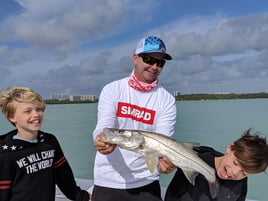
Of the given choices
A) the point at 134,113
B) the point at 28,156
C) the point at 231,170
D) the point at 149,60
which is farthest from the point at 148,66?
the point at 28,156

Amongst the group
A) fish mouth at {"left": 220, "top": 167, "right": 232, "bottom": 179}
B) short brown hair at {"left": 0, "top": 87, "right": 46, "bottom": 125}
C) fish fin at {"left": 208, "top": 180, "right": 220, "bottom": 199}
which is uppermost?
short brown hair at {"left": 0, "top": 87, "right": 46, "bottom": 125}

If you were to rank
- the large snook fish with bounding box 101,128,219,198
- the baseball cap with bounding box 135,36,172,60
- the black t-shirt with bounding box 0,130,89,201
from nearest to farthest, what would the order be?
the large snook fish with bounding box 101,128,219,198, the black t-shirt with bounding box 0,130,89,201, the baseball cap with bounding box 135,36,172,60

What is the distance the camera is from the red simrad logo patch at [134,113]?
2268 millimetres

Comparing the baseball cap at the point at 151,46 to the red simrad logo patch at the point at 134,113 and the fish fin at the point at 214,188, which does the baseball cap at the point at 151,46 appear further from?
the fish fin at the point at 214,188

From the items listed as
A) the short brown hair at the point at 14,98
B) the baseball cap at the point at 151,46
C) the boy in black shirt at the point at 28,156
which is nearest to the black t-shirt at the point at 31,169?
the boy in black shirt at the point at 28,156

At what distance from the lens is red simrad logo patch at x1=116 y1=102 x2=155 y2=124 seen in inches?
89.3

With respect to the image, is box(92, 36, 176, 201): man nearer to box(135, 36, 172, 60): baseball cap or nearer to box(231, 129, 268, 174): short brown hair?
box(135, 36, 172, 60): baseball cap

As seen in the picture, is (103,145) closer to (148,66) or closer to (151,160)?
(151,160)

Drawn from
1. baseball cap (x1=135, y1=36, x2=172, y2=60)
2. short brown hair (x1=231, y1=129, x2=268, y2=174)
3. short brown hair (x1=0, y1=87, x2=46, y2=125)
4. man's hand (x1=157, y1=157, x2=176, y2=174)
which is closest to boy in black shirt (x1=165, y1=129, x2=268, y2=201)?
short brown hair (x1=231, y1=129, x2=268, y2=174)

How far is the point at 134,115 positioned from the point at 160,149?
526mm

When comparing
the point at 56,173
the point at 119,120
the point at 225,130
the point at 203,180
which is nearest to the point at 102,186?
the point at 56,173

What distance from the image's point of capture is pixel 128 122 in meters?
2.27

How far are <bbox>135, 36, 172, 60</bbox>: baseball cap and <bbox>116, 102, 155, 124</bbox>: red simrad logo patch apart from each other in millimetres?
496

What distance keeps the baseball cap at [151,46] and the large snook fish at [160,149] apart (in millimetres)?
778
